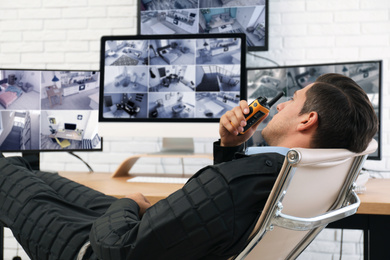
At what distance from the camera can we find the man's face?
850mm

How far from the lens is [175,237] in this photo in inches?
27.8

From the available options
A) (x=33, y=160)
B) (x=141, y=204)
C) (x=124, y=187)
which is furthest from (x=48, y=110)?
(x=141, y=204)

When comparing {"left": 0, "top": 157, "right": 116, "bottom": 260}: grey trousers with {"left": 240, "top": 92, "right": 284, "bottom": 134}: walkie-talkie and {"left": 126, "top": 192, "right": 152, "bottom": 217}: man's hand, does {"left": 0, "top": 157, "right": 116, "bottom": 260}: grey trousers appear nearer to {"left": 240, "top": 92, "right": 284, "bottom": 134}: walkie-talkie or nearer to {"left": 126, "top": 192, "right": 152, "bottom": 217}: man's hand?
{"left": 126, "top": 192, "right": 152, "bottom": 217}: man's hand

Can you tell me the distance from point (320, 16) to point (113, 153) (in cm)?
144

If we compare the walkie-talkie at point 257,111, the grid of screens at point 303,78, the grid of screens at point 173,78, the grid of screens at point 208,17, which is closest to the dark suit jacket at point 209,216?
the walkie-talkie at point 257,111

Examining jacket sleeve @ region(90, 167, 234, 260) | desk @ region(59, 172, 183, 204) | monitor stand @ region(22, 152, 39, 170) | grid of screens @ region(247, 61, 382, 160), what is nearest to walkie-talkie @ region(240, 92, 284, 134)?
jacket sleeve @ region(90, 167, 234, 260)

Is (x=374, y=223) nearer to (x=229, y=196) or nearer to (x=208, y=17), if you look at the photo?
(x=229, y=196)

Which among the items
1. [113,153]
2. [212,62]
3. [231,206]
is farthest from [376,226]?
[113,153]

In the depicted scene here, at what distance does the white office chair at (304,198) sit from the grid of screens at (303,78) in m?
0.85

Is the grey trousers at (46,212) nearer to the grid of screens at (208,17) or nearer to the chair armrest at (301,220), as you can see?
the chair armrest at (301,220)

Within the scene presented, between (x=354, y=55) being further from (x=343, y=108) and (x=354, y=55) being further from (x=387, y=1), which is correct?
(x=343, y=108)

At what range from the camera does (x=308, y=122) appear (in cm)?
78

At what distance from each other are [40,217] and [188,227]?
0.53 meters

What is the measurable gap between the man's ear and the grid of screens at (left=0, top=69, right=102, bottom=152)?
107 cm
